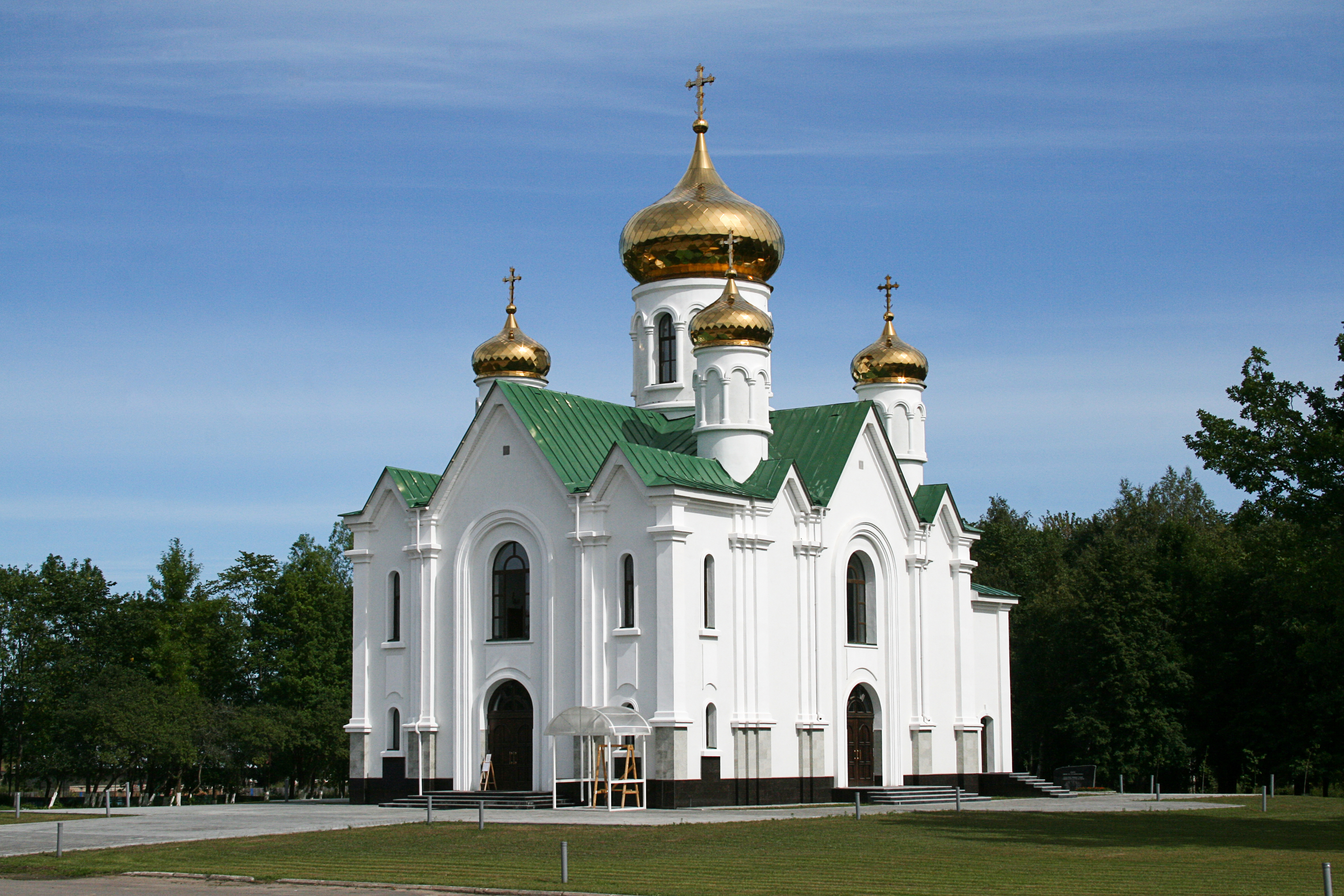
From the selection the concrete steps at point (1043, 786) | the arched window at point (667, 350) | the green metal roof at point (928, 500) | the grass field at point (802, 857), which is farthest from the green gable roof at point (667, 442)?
the concrete steps at point (1043, 786)

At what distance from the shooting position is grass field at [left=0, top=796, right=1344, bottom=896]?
52.8ft

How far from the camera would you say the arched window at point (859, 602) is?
35781mm

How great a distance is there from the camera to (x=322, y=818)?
28.4 metres

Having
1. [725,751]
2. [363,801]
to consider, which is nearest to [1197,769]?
[725,751]

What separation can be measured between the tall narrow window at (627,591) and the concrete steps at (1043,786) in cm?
1320

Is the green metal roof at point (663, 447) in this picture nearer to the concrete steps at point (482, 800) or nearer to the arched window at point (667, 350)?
the arched window at point (667, 350)

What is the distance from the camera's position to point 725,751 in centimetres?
3164

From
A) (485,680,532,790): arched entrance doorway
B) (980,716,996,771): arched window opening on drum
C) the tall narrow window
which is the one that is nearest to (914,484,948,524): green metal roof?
(980,716,996,771): arched window opening on drum

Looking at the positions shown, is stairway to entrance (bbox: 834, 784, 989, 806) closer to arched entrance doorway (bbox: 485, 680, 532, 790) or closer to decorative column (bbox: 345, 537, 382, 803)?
arched entrance doorway (bbox: 485, 680, 532, 790)

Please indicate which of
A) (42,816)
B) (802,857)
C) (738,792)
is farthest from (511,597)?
(802,857)

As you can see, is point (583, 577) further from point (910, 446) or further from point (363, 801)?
point (910, 446)

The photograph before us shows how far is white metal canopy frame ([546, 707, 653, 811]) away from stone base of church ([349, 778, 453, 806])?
2.86 metres

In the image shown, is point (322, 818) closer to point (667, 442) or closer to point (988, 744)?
point (667, 442)

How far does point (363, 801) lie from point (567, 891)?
20.2 meters
